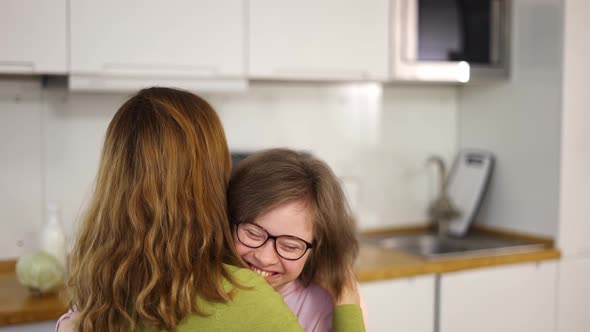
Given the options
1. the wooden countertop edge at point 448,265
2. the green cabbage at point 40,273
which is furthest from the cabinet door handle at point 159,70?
the wooden countertop edge at point 448,265

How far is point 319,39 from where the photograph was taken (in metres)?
2.52

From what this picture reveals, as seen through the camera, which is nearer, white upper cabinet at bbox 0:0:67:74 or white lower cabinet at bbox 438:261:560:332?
white upper cabinet at bbox 0:0:67:74

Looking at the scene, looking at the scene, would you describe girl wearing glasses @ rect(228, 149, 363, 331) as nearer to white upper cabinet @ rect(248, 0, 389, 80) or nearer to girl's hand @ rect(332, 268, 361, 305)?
girl's hand @ rect(332, 268, 361, 305)

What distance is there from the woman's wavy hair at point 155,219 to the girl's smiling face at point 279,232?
12 centimetres

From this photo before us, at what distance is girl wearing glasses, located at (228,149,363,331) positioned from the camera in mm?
1223

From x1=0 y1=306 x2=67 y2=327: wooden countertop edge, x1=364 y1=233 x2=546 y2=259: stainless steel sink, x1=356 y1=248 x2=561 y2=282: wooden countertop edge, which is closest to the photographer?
x1=0 y1=306 x2=67 y2=327: wooden countertop edge

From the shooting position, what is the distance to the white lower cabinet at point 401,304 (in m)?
2.42

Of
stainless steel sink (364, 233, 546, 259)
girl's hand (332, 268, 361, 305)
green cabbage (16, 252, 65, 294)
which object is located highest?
girl's hand (332, 268, 361, 305)

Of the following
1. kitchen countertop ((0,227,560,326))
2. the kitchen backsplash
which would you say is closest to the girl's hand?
kitchen countertop ((0,227,560,326))

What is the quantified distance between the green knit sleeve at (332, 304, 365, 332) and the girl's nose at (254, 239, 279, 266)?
0.59ft

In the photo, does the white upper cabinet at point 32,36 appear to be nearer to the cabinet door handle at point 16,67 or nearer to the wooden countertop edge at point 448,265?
the cabinet door handle at point 16,67

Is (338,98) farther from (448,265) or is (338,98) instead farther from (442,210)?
(448,265)

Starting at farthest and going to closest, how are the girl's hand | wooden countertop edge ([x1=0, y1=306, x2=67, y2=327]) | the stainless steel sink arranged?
the stainless steel sink, wooden countertop edge ([x1=0, y1=306, x2=67, y2=327]), the girl's hand

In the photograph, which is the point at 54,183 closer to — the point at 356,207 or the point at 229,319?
the point at 356,207
